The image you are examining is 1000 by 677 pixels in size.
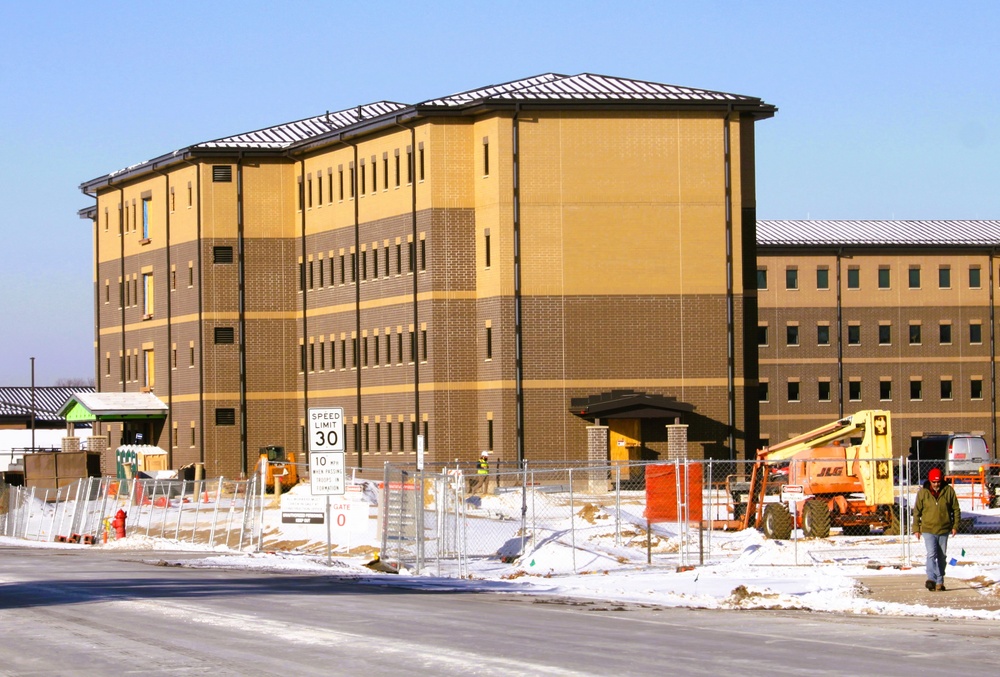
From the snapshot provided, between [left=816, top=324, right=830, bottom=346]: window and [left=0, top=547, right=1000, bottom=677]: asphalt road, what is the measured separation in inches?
3000

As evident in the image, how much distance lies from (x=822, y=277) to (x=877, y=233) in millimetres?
4485

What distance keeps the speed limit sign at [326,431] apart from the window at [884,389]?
7291 cm

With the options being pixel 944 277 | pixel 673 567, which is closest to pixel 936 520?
pixel 673 567

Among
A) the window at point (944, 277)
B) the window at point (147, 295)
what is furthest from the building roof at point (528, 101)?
the window at point (944, 277)

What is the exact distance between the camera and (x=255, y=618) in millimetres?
19641

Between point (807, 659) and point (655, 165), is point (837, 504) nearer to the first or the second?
point (807, 659)

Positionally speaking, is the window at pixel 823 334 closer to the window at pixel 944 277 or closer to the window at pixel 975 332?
the window at pixel 944 277

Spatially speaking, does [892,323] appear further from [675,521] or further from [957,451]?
[675,521]

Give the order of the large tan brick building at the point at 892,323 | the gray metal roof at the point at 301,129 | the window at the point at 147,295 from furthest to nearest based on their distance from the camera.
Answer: the large tan brick building at the point at 892,323 → the window at the point at 147,295 → the gray metal roof at the point at 301,129

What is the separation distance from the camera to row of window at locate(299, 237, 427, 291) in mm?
66312

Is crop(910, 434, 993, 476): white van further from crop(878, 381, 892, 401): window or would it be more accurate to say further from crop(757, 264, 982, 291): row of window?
crop(757, 264, 982, 291): row of window

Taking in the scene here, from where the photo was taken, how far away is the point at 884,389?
3895 inches

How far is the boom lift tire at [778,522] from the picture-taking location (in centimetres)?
3678

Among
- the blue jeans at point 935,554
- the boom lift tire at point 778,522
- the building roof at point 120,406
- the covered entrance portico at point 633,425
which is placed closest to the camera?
the blue jeans at point 935,554
